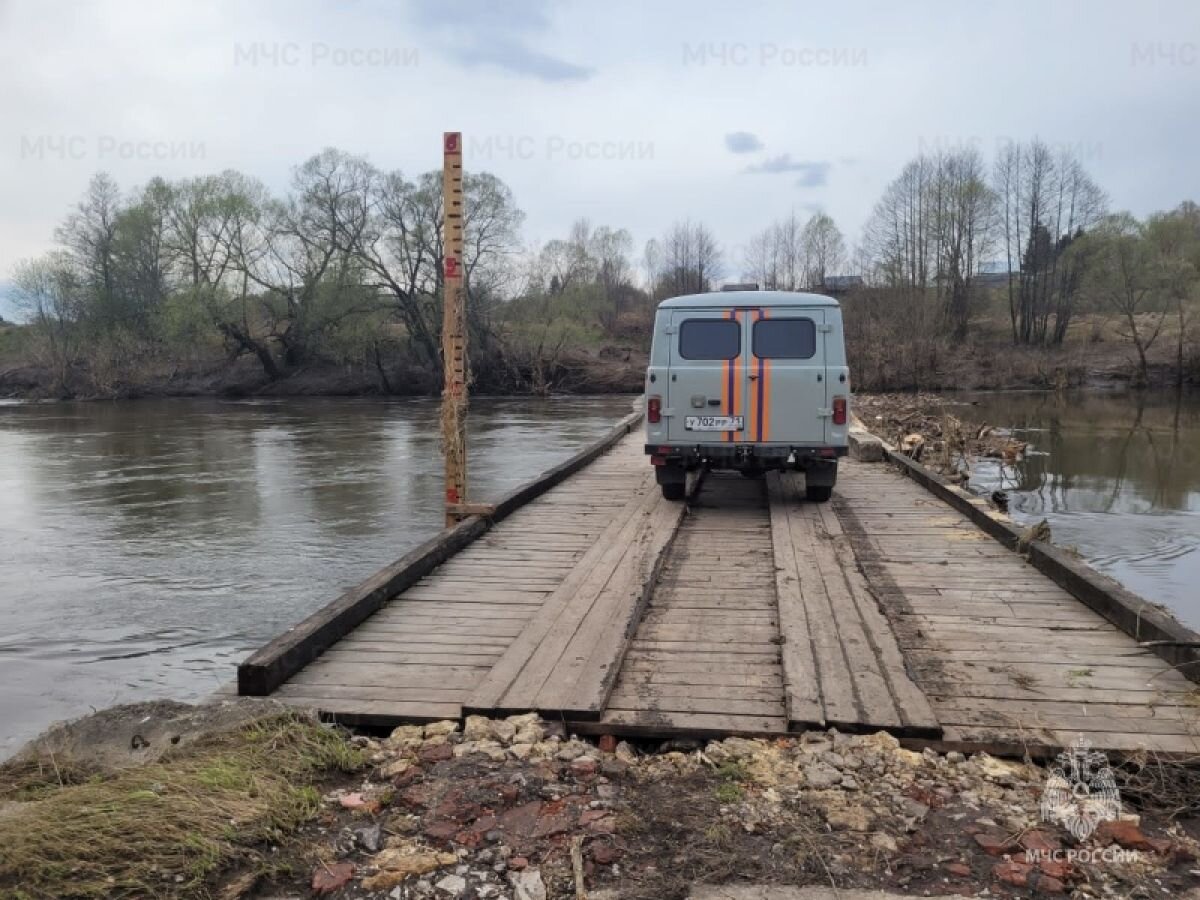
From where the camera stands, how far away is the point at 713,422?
9.88 metres

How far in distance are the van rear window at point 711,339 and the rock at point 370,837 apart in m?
7.25

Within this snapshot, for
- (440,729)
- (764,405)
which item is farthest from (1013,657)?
(764,405)

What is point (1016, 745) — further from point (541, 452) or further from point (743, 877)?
point (541, 452)

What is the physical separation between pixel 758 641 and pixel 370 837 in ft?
9.35

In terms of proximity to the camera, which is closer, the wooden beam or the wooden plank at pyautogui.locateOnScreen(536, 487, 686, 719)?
the wooden plank at pyautogui.locateOnScreen(536, 487, 686, 719)

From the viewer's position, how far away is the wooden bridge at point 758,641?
4410mm

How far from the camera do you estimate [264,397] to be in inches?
2110

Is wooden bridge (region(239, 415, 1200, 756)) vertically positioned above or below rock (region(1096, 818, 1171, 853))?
above

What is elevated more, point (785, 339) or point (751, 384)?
point (785, 339)

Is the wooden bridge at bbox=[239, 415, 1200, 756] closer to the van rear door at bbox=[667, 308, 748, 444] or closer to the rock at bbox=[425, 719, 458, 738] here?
the rock at bbox=[425, 719, 458, 738]

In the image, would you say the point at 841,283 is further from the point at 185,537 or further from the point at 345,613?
the point at 345,613

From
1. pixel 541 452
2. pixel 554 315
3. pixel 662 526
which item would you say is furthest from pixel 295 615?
pixel 554 315

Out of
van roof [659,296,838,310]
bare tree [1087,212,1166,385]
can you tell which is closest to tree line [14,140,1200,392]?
bare tree [1087,212,1166,385]

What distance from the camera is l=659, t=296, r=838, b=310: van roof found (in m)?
9.88
